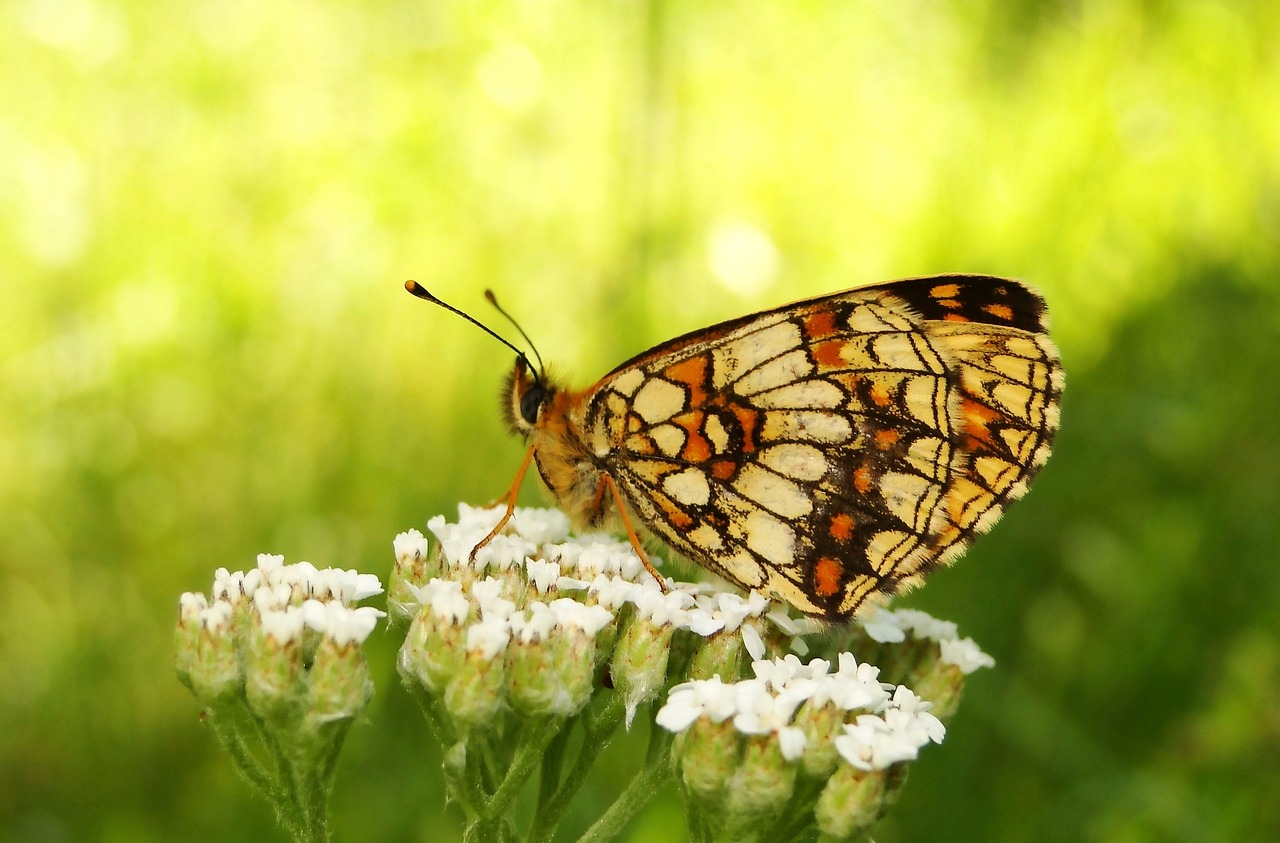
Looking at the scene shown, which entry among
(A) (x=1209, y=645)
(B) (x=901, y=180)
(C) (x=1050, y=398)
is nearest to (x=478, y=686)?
(C) (x=1050, y=398)

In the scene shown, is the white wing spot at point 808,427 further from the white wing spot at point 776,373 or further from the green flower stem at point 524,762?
the green flower stem at point 524,762

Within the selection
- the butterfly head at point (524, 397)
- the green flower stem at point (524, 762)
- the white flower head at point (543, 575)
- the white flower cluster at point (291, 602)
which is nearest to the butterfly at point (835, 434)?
the butterfly head at point (524, 397)

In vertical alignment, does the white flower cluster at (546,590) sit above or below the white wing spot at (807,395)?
below

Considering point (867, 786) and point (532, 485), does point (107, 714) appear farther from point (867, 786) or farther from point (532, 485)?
point (867, 786)

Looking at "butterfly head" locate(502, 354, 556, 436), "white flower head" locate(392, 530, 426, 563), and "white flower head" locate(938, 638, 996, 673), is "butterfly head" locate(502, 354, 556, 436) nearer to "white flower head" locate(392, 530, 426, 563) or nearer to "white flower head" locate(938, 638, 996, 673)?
"white flower head" locate(392, 530, 426, 563)

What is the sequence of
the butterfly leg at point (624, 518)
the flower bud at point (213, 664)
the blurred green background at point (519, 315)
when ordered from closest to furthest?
the flower bud at point (213, 664), the butterfly leg at point (624, 518), the blurred green background at point (519, 315)

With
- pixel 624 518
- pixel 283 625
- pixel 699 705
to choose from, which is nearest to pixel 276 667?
pixel 283 625

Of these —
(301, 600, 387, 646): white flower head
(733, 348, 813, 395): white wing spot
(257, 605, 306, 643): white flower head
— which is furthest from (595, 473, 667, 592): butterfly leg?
(257, 605, 306, 643): white flower head
